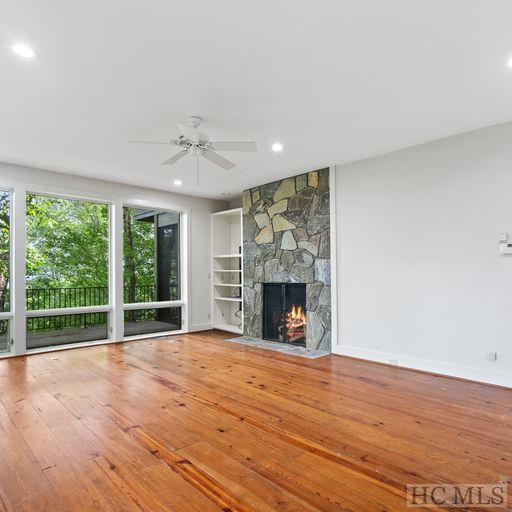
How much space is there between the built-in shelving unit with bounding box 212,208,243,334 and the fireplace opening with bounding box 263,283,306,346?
4.01ft

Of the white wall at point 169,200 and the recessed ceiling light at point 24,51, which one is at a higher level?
the recessed ceiling light at point 24,51

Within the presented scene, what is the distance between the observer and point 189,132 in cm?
329

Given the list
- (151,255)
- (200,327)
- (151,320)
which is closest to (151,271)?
(151,255)

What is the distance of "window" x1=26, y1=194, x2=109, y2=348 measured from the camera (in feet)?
17.4

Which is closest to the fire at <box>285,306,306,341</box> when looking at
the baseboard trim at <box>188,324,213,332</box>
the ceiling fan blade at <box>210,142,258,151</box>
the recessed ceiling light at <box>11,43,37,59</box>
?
the baseboard trim at <box>188,324,213,332</box>

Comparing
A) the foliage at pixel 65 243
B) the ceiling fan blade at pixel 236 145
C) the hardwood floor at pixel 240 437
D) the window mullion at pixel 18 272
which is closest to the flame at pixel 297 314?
Result: the hardwood floor at pixel 240 437

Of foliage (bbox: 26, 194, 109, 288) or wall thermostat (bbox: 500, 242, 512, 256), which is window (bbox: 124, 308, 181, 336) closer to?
foliage (bbox: 26, 194, 109, 288)

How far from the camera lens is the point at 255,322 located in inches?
250

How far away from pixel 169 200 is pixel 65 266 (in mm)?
2204

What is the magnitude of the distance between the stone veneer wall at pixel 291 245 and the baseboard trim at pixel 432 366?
473 mm

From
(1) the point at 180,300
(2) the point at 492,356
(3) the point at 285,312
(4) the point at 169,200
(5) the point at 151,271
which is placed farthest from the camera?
(1) the point at 180,300

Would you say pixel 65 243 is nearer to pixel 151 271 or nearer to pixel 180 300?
pixel 151 271

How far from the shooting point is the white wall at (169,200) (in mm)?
5172

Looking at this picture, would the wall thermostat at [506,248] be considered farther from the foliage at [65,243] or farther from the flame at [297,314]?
the foliage at [65,243]
